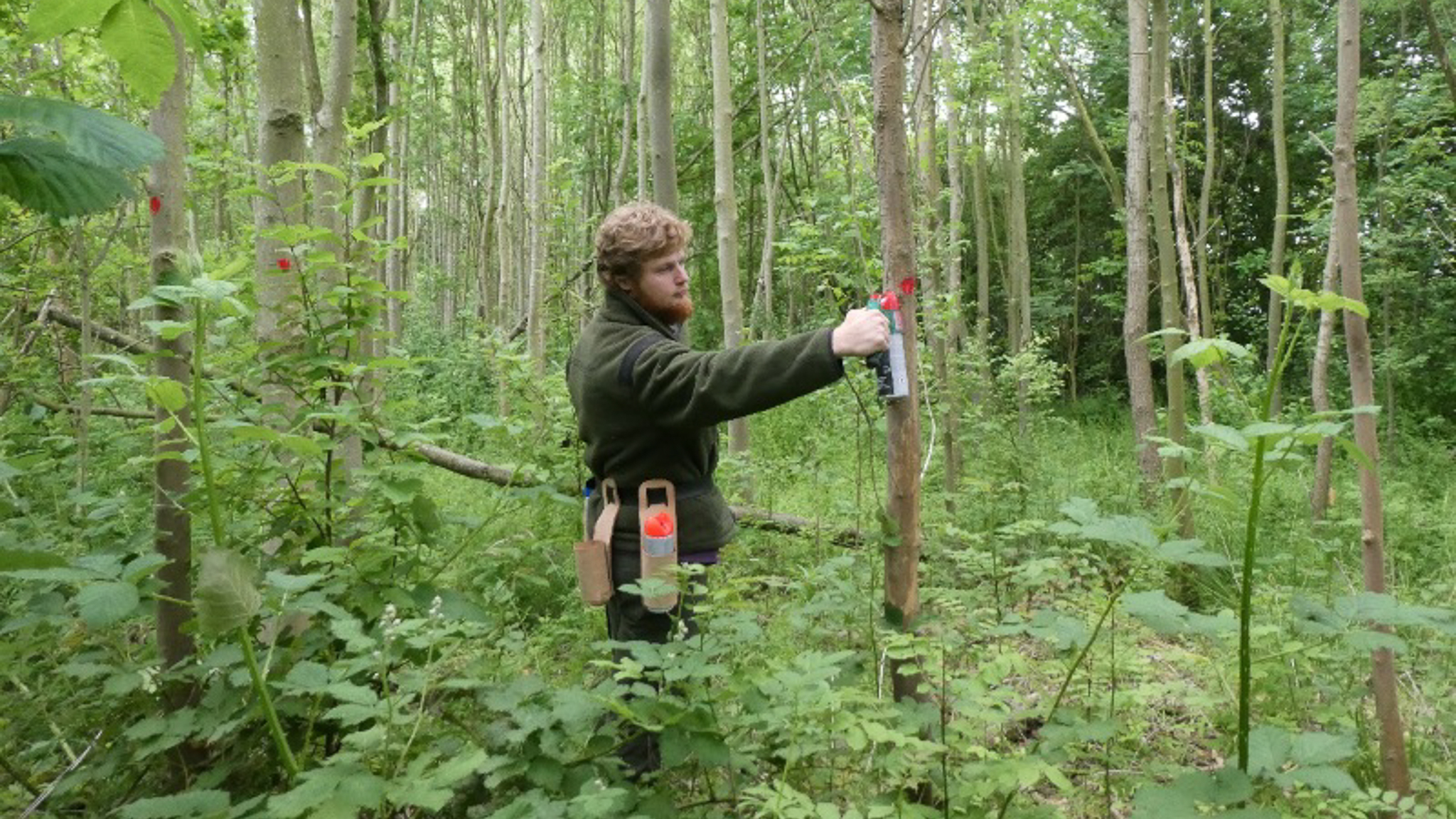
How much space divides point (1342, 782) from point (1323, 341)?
467 cm

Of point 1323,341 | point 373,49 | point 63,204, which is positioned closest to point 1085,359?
point 1323,341

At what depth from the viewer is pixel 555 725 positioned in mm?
1920

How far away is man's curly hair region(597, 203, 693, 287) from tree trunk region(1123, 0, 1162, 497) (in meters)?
3.67

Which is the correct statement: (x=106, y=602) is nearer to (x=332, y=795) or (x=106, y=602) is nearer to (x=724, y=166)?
(x=332, y=795)

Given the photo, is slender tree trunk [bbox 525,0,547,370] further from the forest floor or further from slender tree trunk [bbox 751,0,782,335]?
the forest floor

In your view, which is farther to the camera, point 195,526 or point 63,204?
point 195,526

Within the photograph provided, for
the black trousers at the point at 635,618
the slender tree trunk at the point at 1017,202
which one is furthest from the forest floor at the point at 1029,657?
the slender tree trunk at the point at 1017,202

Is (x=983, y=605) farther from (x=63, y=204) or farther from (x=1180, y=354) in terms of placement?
(x=63, y=204)

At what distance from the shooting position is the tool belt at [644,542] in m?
2.50

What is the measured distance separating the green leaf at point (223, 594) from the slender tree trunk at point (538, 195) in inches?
288

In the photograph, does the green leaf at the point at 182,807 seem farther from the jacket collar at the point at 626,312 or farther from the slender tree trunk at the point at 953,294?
the slender tree trunk at the point at 953,294

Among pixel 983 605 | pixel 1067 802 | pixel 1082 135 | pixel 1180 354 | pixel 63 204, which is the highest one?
pixel 1082 135

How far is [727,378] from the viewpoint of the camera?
2.30 m

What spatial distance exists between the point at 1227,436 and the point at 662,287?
5.59ft
